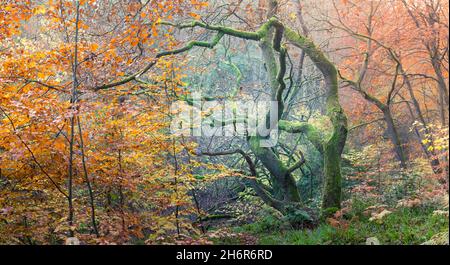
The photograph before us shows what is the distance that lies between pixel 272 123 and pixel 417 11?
4.82m

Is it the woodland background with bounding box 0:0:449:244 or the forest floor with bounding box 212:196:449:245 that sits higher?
the woodland background with bounding box 0:0:449:244

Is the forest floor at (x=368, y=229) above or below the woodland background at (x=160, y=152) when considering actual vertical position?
below

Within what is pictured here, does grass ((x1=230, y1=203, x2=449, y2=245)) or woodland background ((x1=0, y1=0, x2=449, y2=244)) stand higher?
woodland background ((x1=0, y1=0, x2=449, y2=244))

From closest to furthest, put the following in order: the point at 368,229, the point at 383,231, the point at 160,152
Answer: the point at 383,231 → the point at 368,229 → the point at 160,152

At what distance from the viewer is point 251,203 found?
459 inches

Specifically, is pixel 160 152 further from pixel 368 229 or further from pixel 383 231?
pixel 383 231

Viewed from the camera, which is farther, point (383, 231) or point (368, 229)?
point (368, 229)

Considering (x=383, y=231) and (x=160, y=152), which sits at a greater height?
(x=160, y=152)

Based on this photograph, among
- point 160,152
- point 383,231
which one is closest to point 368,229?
point 383,231

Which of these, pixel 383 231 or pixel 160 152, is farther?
pixel 160 152

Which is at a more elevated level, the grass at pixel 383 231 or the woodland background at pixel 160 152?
the woodland background at pixel 160 152

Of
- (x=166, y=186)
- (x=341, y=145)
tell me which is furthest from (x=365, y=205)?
(x=166, y=186)

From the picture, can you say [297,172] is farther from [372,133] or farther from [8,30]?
[8,30]

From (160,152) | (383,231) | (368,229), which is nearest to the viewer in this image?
(383,231)
